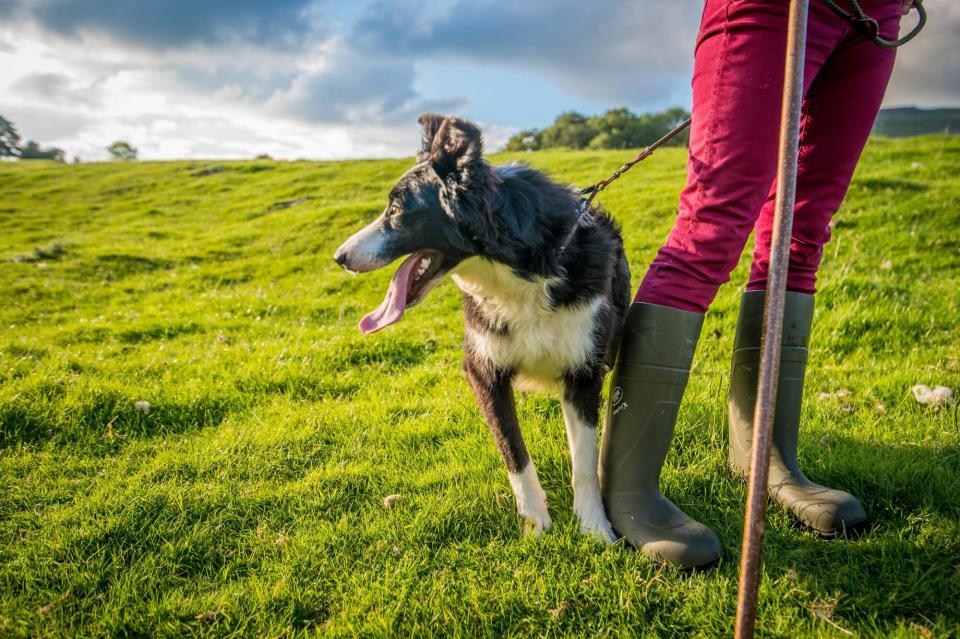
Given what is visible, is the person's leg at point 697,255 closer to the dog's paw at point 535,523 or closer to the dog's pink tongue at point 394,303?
the dog's paw at point 535,523

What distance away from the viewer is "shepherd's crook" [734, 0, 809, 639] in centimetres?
152

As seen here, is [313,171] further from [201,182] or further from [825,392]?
[825,392]

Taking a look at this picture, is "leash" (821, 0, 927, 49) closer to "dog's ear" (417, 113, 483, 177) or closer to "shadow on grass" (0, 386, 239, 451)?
"dog's ear" (417, 113, 483, 177)

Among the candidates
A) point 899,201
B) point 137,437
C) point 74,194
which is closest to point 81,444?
point 137,437

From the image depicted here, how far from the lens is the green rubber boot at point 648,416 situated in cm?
244

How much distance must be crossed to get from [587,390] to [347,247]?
1356 mm

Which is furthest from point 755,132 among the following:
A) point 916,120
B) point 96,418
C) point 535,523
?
point 916,120

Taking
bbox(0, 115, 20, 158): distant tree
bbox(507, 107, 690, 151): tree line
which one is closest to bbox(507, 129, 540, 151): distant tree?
bbox(507, 107, 690, 151): tree line

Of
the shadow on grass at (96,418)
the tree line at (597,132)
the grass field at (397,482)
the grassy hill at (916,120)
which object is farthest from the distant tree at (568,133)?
the grassy hill at (916,120)

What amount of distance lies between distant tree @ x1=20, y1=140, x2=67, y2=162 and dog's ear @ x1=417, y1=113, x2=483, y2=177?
9290 centimetres

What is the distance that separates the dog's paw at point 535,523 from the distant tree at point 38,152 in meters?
93.4

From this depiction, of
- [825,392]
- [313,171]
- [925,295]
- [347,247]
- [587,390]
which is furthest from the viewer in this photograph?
[313,171]

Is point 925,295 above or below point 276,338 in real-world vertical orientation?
above

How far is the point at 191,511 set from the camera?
3.07 m
